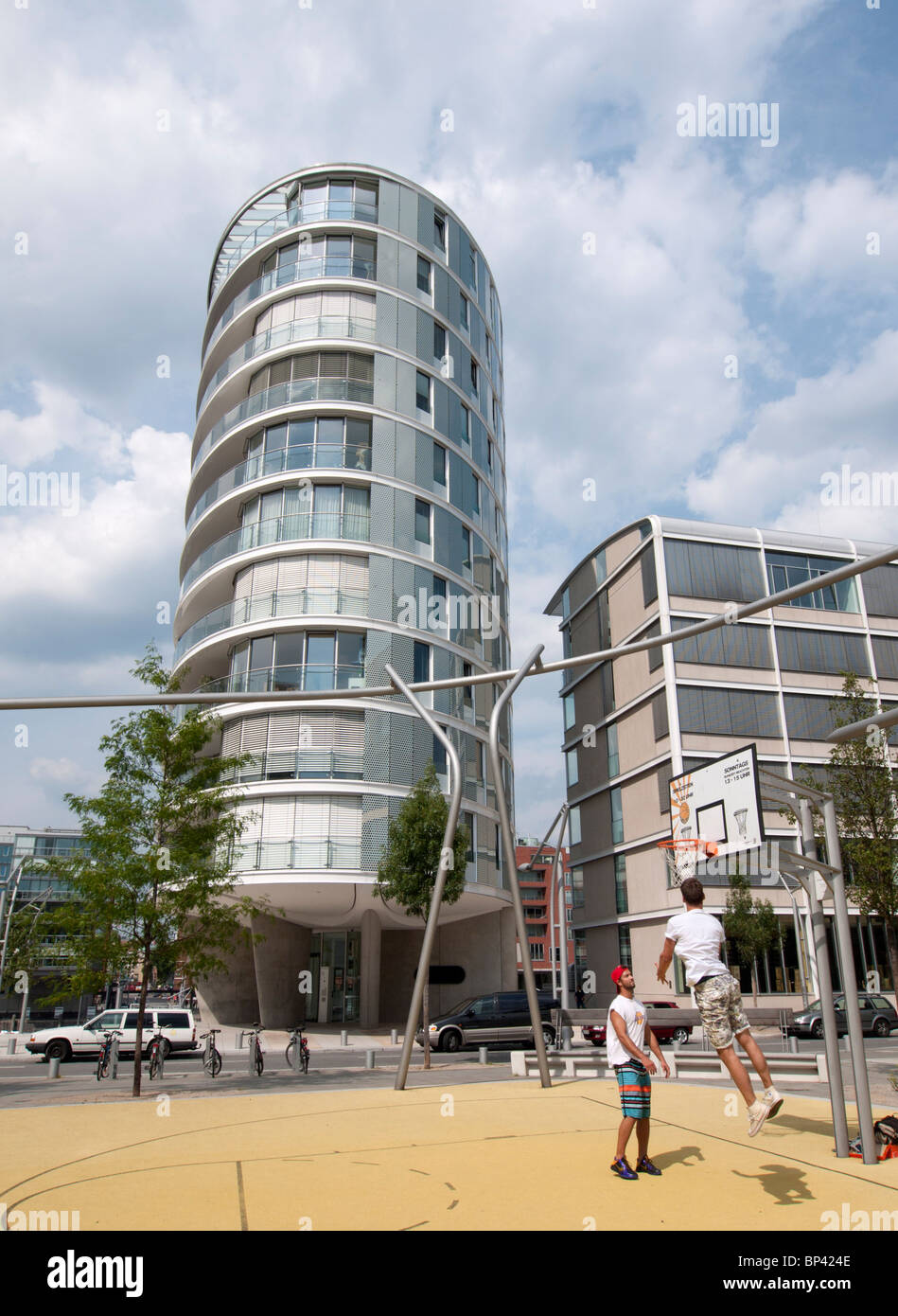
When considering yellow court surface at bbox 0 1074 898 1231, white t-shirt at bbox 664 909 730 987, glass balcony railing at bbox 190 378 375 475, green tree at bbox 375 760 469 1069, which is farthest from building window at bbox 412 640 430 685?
white t-shirt at bbox 664 909 730 987

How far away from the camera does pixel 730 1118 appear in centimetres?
948

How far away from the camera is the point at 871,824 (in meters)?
19.9

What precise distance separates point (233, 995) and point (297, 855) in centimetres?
1089

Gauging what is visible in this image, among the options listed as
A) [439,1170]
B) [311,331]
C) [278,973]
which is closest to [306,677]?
[278,973]

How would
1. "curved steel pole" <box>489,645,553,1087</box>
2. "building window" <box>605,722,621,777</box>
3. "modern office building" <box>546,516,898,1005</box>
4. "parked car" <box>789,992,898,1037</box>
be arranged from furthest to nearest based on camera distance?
1. "building window" <box>605,722,621,777</box>
2. "modern office building" <box>546,516,898,1005</box>
3. "parked car" <box>789,992,898,1037</box>
4. "curved steel pole" <box>489,645,553,1087</box>

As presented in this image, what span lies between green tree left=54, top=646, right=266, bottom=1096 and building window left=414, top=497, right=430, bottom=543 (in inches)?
704

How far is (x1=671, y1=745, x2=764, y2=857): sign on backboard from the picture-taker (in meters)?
9.77

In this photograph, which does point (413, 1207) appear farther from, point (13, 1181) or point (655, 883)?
point (655, 883)

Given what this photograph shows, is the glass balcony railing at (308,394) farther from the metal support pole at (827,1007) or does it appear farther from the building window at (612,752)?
the metal support pole at (827,1007)

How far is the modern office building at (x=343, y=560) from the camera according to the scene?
1186 inches

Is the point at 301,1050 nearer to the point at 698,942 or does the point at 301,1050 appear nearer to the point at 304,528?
the point at 698,942

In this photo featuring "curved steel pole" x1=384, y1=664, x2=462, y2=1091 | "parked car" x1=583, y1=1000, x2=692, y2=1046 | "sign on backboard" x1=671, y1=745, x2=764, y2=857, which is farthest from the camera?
"parked car" x1=583, y1=1000, x2=692, y2=1046

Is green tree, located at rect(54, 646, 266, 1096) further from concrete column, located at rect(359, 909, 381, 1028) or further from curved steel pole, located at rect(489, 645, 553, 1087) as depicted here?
→ concrete column, located at rect(359, 909, 381, 1028)

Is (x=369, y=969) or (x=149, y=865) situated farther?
(x=369, y=969)
